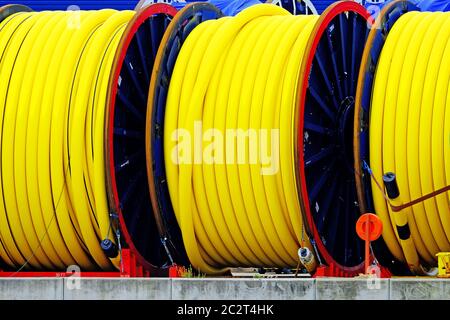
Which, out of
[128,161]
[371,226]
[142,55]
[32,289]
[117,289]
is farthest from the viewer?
[142,55]

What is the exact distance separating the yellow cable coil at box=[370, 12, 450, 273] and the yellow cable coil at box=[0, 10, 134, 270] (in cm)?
267

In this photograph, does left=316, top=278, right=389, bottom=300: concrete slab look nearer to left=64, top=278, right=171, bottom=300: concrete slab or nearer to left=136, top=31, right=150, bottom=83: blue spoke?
left=64, top=278, right=171, bottom=300: concrete slab

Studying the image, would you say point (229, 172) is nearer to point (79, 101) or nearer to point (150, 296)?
point (79, 101)

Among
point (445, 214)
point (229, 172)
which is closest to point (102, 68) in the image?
point (229, 172)

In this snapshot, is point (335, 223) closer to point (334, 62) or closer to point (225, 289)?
point (334, 62)

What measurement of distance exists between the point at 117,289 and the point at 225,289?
0.88 metres

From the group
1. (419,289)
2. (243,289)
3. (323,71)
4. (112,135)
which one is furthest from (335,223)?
(419,289)

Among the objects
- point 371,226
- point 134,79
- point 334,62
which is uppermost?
point 334,62

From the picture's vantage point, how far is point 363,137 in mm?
12672

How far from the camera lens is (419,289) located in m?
9.73

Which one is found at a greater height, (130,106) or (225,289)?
(130,106)

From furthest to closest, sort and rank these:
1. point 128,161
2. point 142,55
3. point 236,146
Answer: point 142,55, point 128,161, point 236,146
